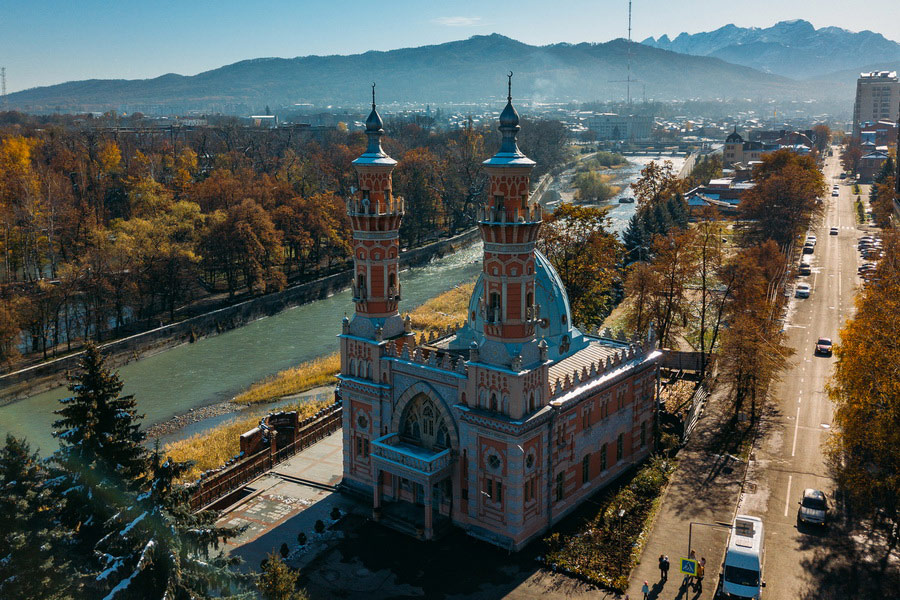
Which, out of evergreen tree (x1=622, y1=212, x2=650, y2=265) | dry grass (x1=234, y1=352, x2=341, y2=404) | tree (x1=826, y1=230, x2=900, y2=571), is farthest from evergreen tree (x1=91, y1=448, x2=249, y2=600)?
evergreen tree (x1=622, y1=212, x2=650, y2=265)

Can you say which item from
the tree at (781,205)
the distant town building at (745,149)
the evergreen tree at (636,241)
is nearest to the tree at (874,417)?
the evergreen tree at (636,241)

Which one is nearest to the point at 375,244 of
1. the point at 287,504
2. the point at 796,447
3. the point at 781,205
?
the point at 287,504

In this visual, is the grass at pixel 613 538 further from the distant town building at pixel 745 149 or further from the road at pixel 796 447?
the distant town building at pixel 745 149

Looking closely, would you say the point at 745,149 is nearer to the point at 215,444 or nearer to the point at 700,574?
the point at 215,444

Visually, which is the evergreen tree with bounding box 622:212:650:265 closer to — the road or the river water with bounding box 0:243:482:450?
the road

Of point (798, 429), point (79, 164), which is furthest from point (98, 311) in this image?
point (798, 429)

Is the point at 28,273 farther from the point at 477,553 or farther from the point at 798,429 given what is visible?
the point at 798,429
